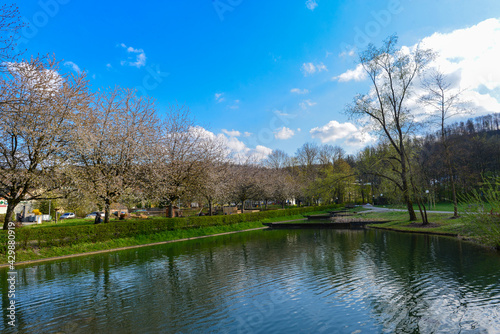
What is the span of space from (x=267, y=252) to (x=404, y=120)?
20.0 meters

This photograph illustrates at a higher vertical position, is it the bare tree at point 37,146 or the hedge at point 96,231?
the bare tree at point 37,146

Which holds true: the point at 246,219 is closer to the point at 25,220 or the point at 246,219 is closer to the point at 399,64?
the point at 399,64

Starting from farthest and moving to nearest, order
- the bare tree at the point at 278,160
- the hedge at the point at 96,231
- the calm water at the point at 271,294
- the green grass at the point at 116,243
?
the bare tree at the point at 278,160 < the hedge at the point at 96,231 < the green grass at the point at 116,243 < the calm water at the point at 271,294

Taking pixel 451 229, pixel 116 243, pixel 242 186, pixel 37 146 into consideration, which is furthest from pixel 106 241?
pixel 451 229

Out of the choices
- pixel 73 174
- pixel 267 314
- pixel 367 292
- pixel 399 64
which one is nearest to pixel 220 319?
pixel 267 314

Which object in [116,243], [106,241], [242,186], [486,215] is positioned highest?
[242,186]

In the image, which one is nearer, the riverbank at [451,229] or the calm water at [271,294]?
the calm water at [271,294]

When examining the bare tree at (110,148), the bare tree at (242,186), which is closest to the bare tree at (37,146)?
the bare tree at (110,148)

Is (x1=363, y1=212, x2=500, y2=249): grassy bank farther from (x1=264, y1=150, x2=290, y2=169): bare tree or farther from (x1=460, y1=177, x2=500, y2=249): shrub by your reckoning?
(x1=264, y1=150, x2=290, y2=169): bare tree

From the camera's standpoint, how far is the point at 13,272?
12.1 m

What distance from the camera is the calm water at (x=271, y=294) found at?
628 centimetres

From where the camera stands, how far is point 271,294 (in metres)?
8.34

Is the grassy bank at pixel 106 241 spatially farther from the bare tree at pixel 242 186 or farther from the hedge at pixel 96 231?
the bare tree at pixel 242 186

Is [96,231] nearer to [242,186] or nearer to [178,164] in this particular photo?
[178,164]
